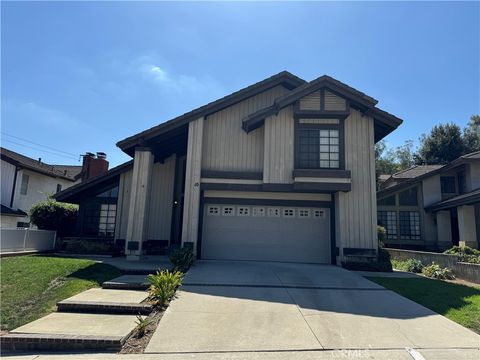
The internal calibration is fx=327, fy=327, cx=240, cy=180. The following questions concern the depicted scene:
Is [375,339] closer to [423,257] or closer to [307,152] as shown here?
[307,152]

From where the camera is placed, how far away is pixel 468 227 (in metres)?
18.5

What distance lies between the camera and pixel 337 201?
13.4m

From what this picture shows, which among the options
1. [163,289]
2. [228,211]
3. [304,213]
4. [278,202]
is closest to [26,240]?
[228,211]

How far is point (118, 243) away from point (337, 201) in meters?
9.97

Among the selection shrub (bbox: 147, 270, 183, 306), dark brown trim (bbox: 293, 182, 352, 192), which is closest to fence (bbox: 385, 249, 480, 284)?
dark brown trim (bbox: 293, 182, 352, 192)

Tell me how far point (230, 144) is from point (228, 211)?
290 cm

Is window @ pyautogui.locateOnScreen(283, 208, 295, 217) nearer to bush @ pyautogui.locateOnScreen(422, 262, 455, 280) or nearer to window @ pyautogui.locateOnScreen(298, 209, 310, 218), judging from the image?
window @ pyautogui.locateOnScreen(298, 209, 310, 218)

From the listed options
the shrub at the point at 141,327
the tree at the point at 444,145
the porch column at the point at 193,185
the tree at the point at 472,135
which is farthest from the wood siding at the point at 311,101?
the tree at the point at 472,135

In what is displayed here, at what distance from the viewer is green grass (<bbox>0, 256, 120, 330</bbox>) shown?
22.1 feet

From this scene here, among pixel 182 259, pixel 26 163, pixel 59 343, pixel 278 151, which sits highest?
pixel 26 163

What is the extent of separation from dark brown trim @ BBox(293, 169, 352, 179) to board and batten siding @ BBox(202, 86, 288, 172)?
1.77 m

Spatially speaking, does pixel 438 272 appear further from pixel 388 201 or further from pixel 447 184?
pixel 447 184

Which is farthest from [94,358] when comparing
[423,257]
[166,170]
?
[423,257]

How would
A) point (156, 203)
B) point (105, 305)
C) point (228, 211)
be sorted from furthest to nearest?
point (156, 203) → point (228, 211) → point (105, 305)
